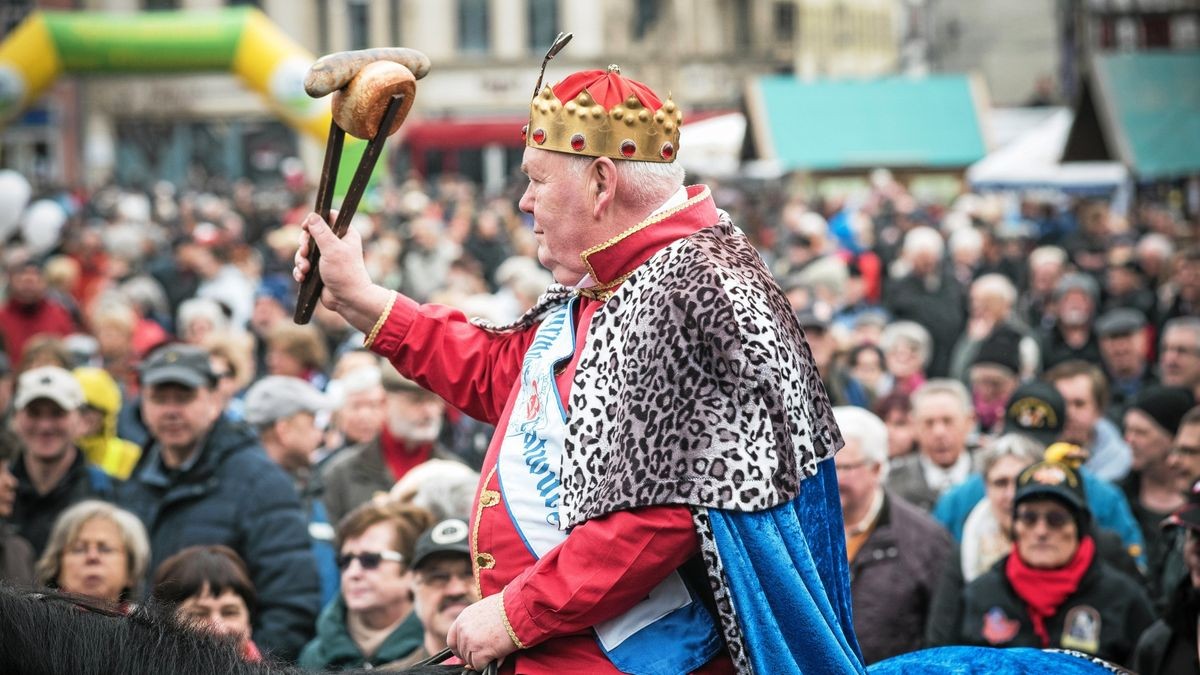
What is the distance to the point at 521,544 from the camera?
124 inches

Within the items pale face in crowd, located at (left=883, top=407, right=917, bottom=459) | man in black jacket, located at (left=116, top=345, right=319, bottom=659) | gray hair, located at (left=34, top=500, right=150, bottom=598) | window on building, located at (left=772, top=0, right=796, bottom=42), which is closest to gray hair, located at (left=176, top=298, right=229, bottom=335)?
man in black jacket, located at (left=116, top=345, right=319, bottom=659)

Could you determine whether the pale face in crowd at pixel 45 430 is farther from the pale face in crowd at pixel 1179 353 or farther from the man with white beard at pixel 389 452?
the pale face in crowd at pixel 1179 353

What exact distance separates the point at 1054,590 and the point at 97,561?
10.5 ft

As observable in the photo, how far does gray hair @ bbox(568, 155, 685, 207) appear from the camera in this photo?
320 cm

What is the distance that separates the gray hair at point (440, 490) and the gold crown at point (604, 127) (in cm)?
288

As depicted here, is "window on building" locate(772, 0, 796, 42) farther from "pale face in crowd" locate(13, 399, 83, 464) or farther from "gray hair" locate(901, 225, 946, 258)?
"pale face in crowd" locate(13, 399, 83, 464)

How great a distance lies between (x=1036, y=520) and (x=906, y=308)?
7.34m

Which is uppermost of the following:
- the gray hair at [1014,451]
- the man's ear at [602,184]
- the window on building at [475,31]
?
the window on building at [475,31]

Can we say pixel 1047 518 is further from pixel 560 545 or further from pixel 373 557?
pixel 560 545

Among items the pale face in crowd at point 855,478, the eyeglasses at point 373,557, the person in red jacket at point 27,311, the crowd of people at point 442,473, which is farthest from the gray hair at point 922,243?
the eyeglasses at point 373,557

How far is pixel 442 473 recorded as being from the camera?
6.11 meters

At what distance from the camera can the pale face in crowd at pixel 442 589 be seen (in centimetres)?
498

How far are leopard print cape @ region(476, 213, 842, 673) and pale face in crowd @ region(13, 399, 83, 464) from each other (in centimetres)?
435

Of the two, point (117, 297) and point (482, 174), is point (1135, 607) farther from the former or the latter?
point (482, 174)
